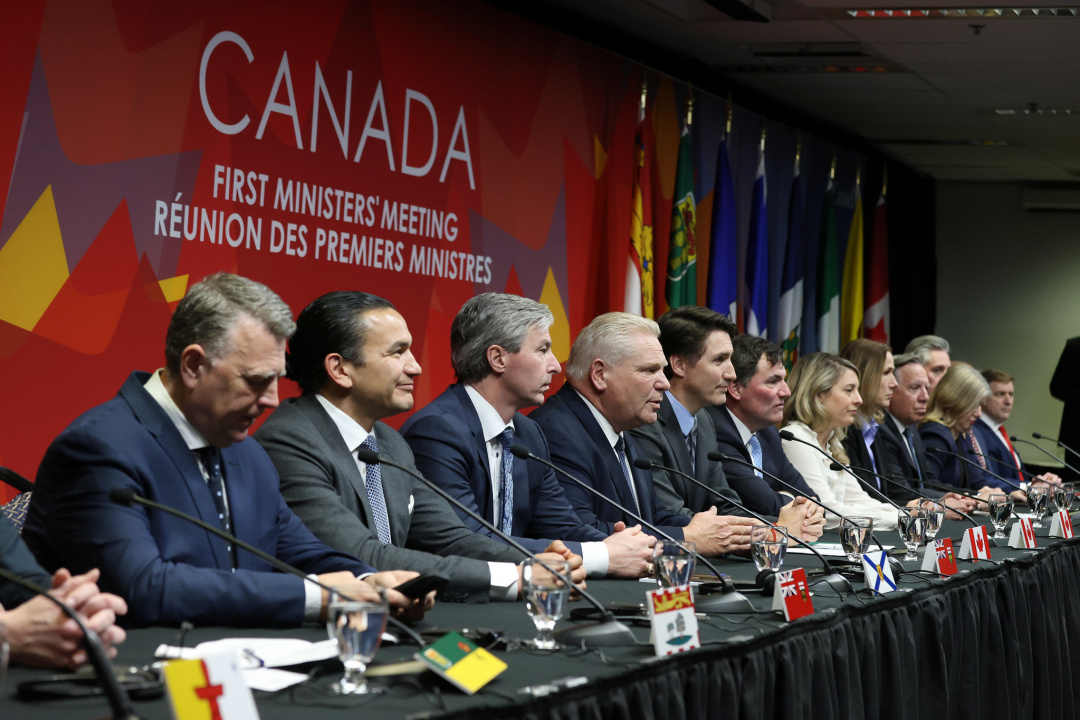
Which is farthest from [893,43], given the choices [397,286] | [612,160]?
[397,286]

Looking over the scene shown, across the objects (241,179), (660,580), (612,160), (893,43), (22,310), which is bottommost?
(660,580)

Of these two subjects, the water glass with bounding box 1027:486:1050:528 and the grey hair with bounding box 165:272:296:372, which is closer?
the grey hair with bounding box 165:272:296:372

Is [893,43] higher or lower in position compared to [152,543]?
higher

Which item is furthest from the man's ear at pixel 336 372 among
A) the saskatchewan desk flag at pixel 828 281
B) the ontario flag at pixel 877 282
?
the ontario flag at pixel 877 282

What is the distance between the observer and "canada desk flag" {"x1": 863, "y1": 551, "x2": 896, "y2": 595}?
2.56 m

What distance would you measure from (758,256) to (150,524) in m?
5.88

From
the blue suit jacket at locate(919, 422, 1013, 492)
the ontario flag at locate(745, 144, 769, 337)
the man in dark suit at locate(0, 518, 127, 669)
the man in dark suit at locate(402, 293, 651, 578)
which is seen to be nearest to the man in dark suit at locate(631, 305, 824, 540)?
the man in dark suit at locate(402, 293, 651, 578)

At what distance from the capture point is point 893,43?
6391 mm

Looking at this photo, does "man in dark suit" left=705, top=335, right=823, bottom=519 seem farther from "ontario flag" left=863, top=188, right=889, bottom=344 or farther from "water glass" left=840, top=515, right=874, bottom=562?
"ontario flag" left=863, top=188, right=889, bottom=344

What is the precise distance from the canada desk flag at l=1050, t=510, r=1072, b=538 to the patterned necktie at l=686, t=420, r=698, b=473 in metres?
1.16

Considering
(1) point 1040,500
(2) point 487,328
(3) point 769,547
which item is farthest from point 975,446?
(3) point 769,547

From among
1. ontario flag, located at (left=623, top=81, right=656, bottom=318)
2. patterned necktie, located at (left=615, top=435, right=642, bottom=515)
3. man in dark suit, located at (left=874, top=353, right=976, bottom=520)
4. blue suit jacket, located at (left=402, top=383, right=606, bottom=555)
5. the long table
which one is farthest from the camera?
ontario flag, located at (left=623, top=81, right=656, bottom=318)

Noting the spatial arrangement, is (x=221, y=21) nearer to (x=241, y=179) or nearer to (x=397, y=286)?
(x=241, y=179)

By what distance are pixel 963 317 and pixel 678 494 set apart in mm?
7561
